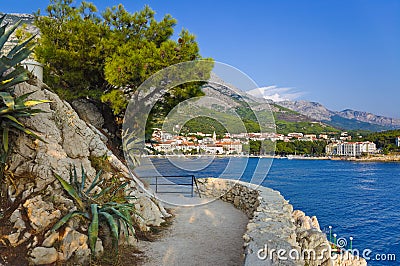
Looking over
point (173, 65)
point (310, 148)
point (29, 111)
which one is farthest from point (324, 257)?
point (310, 148)

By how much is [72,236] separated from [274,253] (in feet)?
9.14

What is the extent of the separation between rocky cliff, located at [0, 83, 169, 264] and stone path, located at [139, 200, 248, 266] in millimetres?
682

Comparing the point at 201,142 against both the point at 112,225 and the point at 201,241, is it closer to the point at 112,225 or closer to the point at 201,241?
the point at 201,241

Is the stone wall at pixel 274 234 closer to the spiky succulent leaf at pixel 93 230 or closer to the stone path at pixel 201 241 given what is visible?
the stone path at pixel 201 241

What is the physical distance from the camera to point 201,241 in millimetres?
6078

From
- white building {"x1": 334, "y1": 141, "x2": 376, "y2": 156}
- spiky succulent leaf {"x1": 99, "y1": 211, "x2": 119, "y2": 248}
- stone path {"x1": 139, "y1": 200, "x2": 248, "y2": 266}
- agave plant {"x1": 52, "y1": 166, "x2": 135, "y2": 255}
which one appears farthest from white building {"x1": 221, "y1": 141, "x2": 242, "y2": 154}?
white building {"x1": 334, "y1": 141, "x2": 376, "y2": 156}

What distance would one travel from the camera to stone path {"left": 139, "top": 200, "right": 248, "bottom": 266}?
5.15 metres

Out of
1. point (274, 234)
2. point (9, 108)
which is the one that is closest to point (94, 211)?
point (9, 108)

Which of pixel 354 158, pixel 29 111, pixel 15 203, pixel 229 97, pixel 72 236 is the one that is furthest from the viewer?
pixel 354 158

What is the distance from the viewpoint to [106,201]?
5.55 m

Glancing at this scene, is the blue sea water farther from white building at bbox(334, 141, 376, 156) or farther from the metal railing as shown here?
white building at bbox(334, 141, 376, 156)

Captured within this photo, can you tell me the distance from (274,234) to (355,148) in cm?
8469

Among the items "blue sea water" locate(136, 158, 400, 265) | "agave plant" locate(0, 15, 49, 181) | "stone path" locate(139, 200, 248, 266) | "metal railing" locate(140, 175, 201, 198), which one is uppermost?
"agave plant" locate(0, 15, 49, 181)

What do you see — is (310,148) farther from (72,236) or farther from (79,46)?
(72,236)
